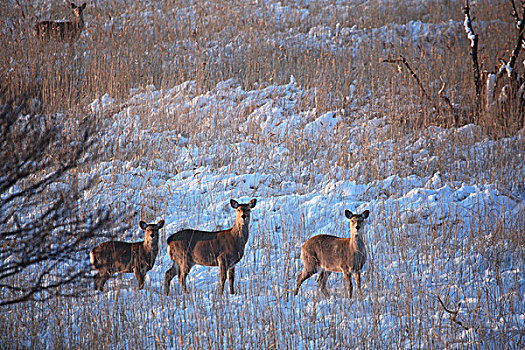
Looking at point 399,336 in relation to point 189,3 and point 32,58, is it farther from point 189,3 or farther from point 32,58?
point 189,3

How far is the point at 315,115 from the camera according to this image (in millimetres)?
11453

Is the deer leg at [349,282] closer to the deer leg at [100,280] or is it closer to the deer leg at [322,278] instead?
the deer leg at [322,278]

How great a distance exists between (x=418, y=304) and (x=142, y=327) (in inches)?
109

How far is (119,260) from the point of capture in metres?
6.57

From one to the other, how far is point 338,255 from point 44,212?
412 cm

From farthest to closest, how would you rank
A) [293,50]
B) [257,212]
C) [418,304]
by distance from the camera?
[293,50], [257,212], [418,304]

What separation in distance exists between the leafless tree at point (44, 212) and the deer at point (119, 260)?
0.18m

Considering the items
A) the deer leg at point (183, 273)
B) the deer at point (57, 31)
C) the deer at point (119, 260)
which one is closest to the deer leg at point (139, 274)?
the deer at point (119, 260)

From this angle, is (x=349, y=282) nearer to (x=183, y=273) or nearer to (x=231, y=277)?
(x=231, y=277)

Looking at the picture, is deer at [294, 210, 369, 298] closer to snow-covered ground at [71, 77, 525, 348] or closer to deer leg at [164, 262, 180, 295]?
snow-covered ground at [71, 77, 525, 348]

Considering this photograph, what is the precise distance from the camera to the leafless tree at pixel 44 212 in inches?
205

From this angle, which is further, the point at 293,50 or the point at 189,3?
the point at 189,3

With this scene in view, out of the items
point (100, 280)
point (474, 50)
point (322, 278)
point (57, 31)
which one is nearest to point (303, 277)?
point (322, 278)

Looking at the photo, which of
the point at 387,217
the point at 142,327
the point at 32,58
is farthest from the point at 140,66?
the point at 142,327
